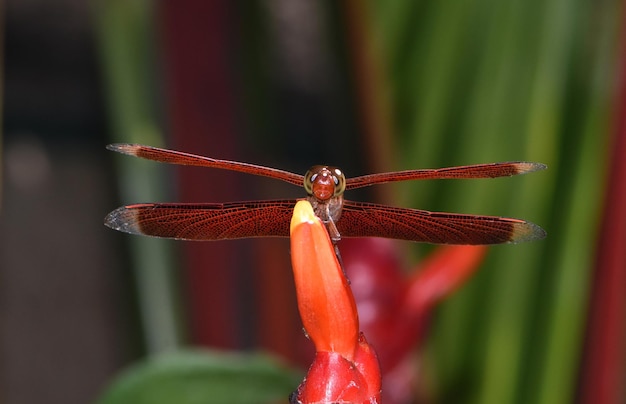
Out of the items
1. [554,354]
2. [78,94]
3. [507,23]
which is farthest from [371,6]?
[78,94]

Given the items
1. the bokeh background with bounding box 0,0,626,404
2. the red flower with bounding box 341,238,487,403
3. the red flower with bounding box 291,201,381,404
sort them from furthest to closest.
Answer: the bokeh background with bounding box 0,0,626,404 < the red flower with bounding box 341,238,487,403 < the red flower with bounding box 291,201,381,404

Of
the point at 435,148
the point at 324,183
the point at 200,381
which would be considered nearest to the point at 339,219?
the point at 324,183

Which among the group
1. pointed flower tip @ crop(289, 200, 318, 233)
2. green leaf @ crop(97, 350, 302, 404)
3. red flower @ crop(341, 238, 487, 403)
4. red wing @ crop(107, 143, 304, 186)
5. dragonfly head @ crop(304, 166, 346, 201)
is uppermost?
red wing @ crop(107, 143, 304, 186)

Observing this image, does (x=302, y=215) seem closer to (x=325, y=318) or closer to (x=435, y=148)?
(x=325, y=318)

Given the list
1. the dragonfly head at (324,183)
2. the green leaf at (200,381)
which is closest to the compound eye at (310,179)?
the dragonfly head at (324,183)

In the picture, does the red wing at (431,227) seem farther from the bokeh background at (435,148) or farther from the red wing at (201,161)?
the bokeh background at (435,148)

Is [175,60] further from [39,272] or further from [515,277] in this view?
[39,272]

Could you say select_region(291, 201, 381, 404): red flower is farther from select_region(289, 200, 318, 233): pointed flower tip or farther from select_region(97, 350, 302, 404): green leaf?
select_region(97, 350, 302, 404): green leaf

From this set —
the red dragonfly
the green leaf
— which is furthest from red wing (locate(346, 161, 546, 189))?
the green leaf
